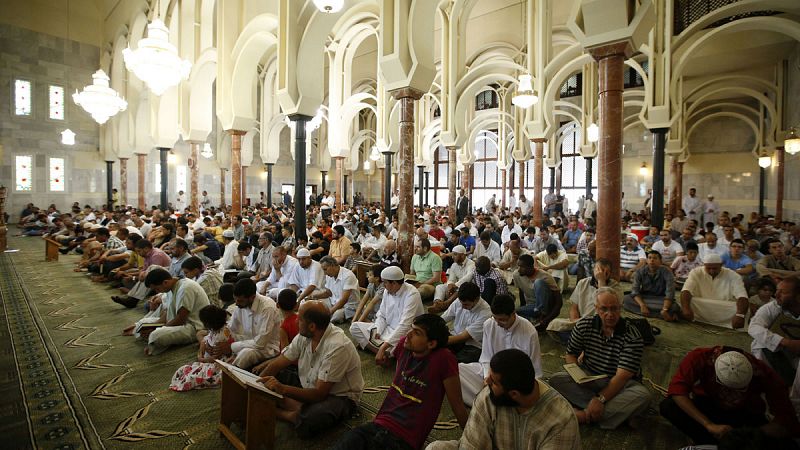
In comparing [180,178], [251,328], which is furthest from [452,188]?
[180,178]

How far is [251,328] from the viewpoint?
3283 millimetres

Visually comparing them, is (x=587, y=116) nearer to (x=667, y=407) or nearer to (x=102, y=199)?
(x=667, y=407)

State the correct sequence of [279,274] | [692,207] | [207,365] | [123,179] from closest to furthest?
[207,365] < [279,274] < [692,207] < [123,179]

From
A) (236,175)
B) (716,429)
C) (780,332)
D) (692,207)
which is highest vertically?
(236,175)

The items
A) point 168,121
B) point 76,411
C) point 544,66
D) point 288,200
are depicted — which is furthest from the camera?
point 288,200

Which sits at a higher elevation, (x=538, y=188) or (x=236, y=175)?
(x=236, y=175)

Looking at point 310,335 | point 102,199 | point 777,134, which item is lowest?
point 310,335

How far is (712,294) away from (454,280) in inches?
108

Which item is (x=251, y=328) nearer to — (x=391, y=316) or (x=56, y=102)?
(x=391, y=316)

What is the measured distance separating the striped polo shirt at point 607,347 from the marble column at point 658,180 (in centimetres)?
629

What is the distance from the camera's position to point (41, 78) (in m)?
14.8

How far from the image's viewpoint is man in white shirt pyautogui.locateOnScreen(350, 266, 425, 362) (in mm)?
3424

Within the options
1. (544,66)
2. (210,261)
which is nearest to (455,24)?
(544,66)

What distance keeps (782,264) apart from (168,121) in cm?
1398
